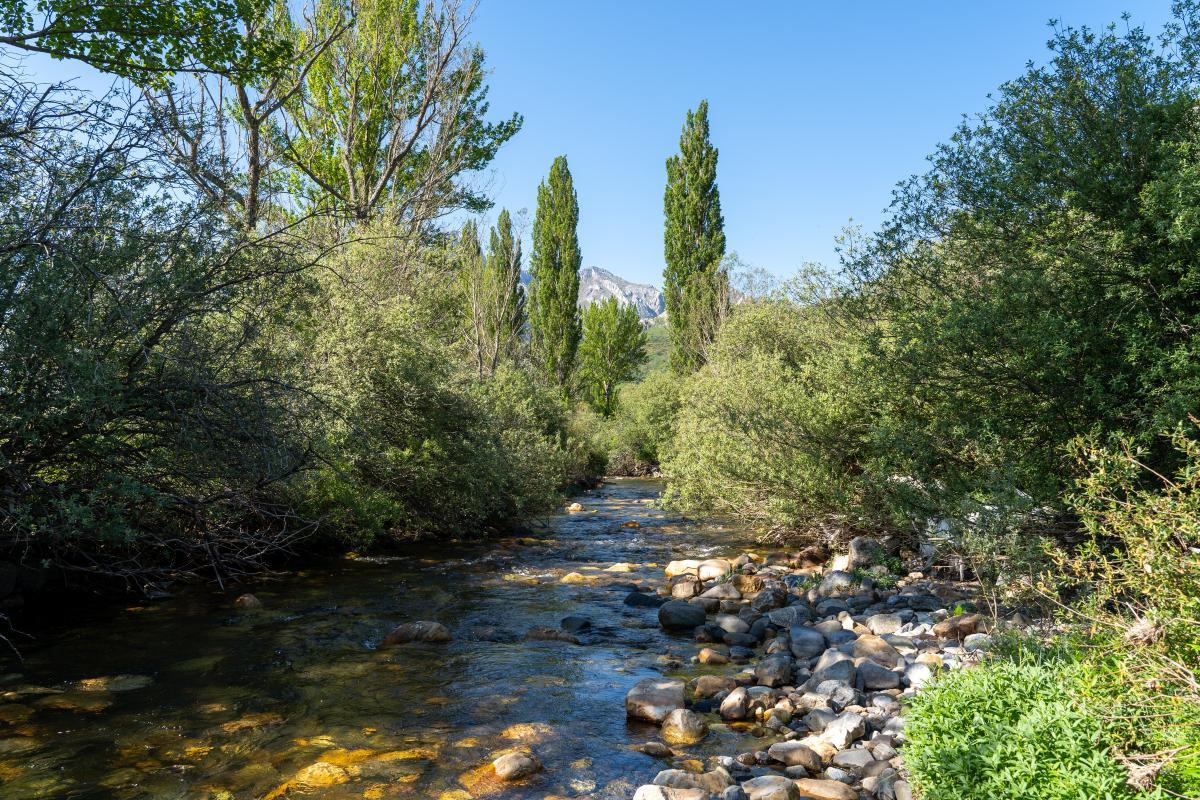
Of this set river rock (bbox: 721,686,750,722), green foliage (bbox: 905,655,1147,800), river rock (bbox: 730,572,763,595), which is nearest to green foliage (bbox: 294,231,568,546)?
river rock (bbox: 730,572,763,595)

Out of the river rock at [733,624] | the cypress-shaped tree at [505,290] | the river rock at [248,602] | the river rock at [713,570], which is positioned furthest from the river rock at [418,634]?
the cypress-shaped tree at [505,290]

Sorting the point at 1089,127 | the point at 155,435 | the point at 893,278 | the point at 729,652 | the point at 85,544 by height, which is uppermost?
the point at 1089,127

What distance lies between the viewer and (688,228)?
119 feet

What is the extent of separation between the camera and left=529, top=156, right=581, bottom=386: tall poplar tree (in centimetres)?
4203

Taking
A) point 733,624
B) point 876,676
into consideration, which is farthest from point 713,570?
point 876,676

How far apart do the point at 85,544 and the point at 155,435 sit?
2.79 meters

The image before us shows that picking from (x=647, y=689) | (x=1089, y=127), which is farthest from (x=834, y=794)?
(x=1089, y=127)

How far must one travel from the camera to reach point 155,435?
8148 mm

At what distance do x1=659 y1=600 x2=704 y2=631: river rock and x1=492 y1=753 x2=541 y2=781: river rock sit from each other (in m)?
4.80

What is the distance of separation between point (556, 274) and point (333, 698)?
36237 mm

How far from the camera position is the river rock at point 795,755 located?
237 inches

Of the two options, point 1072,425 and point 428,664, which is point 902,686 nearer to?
point 1072,425

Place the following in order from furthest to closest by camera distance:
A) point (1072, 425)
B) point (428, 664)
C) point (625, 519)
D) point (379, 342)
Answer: point (625, 519) → point (379, 342) → point (428, 664) → point (1072, 425)

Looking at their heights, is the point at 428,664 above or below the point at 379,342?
below
